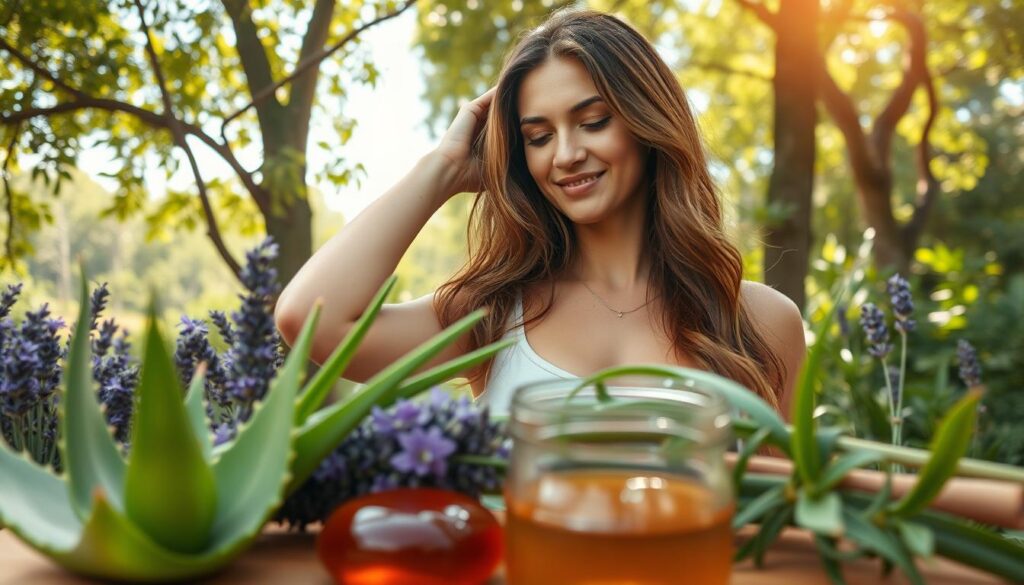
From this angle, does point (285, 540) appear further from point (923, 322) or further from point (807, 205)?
point (923, 322)

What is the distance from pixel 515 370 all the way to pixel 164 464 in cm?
160

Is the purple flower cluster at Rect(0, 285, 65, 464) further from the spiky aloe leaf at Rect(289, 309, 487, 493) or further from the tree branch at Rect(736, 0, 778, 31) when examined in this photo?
the tree branch at Rect(736, 0, 778, 31)

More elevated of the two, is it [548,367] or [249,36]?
[249,36]

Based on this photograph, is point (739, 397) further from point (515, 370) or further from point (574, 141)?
point (515, 370)

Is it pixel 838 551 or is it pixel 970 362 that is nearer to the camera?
pixel 838 551

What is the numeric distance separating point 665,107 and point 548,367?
72cm

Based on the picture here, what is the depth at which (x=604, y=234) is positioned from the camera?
2.39 metres

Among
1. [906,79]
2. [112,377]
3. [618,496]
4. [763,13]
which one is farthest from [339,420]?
[906,79]

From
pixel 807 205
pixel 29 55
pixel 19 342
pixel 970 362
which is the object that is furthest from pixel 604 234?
pixel 807 205

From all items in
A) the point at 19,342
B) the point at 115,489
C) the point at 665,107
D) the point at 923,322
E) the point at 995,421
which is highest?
the point at 665,107

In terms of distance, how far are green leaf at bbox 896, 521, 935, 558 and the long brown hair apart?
1450mm

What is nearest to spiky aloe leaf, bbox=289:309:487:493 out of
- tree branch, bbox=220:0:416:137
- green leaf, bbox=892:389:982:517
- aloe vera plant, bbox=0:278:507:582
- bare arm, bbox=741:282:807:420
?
aloe vera plant, bbox=0:278:507:582

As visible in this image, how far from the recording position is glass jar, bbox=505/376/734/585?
628 mm

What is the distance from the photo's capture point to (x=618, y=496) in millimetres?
648
